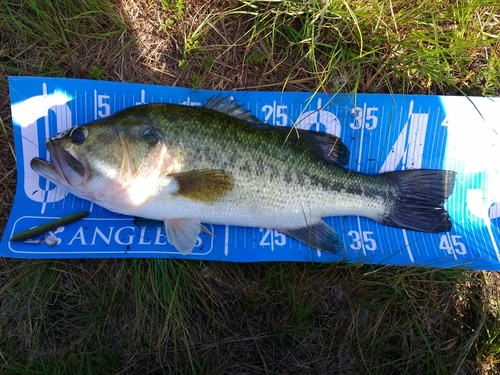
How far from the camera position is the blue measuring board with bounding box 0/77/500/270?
8.62 feet

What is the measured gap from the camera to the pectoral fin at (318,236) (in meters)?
2.60

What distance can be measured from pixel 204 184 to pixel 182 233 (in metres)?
0.40

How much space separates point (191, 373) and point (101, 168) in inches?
61.4

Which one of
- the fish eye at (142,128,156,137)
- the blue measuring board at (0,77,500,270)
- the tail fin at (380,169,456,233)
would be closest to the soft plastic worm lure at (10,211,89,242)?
the blue measuring board at (0,77,500,270)

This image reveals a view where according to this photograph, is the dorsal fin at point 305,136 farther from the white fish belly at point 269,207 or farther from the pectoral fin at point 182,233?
the pectoral fin at point 182,233

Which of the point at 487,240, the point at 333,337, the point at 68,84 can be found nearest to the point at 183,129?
the point at 68,84

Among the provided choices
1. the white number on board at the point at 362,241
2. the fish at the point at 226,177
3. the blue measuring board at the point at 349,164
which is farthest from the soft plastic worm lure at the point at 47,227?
the white number on board at the point at 362,241

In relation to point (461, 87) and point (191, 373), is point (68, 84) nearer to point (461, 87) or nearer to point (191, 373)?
point (191, 373)

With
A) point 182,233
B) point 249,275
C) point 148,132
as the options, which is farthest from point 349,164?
point 148,132

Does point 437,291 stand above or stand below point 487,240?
below

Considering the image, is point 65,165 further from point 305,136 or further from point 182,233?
point 305,136

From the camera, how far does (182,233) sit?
8.07 ft

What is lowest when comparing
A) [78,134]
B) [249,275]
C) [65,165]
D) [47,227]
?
[249,275]

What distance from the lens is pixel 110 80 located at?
277 centimetres
